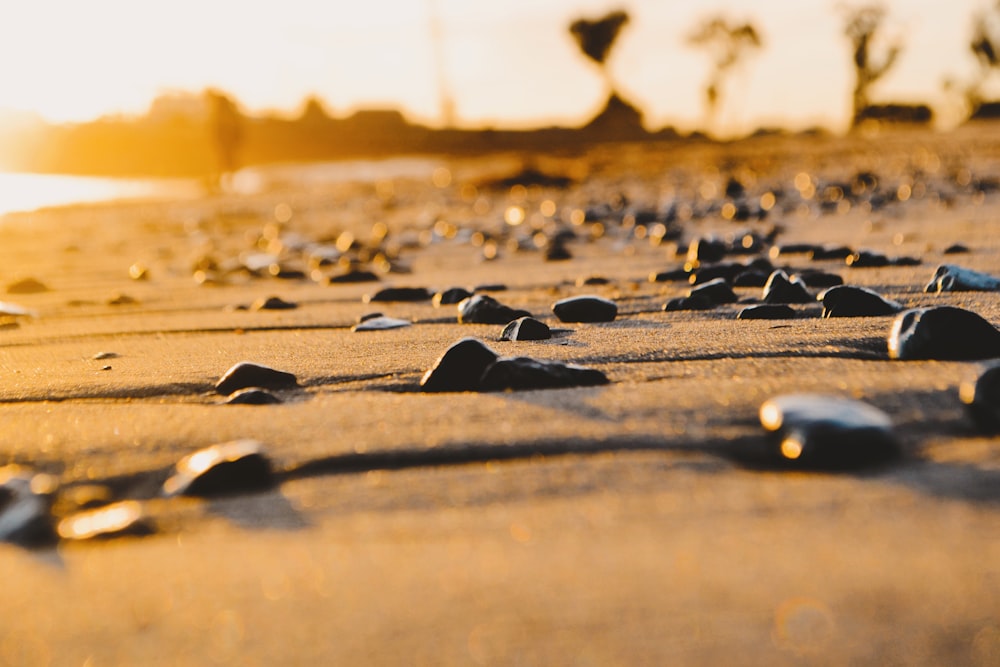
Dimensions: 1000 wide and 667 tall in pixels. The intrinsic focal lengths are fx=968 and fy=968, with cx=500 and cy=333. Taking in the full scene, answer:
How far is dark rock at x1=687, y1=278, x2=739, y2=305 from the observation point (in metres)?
2.78

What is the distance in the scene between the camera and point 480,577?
3.29 feet

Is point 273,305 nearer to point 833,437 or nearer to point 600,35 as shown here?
point 833,437

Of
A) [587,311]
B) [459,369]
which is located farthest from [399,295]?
[459,369]

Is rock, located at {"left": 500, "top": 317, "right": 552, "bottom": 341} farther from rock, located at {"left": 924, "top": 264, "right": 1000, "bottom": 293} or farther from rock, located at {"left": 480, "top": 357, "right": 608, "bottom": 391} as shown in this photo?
rock, located at {"left": 924, "top": 264, "right": 1000, "bottom": 293}

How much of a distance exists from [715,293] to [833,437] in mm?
1601

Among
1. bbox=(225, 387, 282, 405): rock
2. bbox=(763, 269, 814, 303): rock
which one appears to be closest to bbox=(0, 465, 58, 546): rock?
bbox=(225, 387, 282, 405): rock

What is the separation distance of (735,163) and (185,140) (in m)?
25.7

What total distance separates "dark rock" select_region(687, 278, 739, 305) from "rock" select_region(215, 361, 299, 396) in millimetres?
1300

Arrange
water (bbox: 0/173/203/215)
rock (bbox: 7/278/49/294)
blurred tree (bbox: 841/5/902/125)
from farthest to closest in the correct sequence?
blurred tree (bbox: 841/5/902/125)
water (bbox: 0/173/203/215)
rock (bbox: 7/278/49/294)

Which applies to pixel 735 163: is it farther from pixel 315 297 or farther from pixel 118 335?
pixel 118 335

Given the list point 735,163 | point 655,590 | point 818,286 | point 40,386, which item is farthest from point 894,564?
point 735,163

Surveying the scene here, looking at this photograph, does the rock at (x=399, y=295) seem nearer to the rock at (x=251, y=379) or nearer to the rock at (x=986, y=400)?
the rock at (x=251, y=379)

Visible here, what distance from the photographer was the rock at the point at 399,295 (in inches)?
137

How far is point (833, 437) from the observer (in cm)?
126
